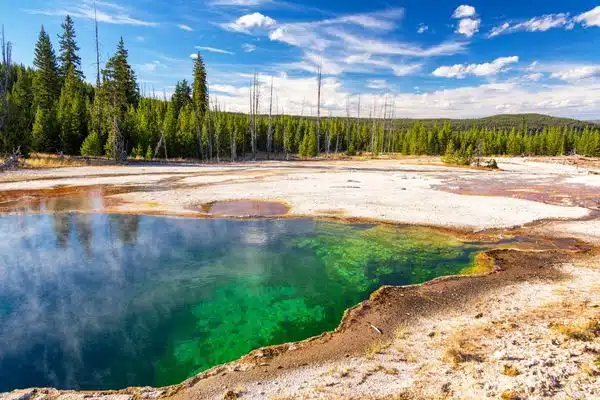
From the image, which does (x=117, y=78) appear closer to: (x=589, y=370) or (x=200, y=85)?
(x=200, y=85)

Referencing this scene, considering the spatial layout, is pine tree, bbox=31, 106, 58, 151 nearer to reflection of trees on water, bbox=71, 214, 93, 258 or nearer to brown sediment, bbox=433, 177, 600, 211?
reflection of trees on water, bbox=71, 214, 93, 258

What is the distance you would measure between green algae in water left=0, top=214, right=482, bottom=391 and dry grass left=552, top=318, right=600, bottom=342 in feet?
15.0

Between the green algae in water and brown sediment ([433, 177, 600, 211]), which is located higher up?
brown sediment ([433, 177, 600, 211])

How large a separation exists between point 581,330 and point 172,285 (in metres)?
10.6

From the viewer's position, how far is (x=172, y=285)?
11.8 meters

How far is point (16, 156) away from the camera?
33.8 m

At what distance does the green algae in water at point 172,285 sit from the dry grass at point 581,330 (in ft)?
15.0

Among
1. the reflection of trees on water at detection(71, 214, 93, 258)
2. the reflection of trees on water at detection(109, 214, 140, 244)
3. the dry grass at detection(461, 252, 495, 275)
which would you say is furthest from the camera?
the reflection of trees on water at detection(109, 214, 140, 244)

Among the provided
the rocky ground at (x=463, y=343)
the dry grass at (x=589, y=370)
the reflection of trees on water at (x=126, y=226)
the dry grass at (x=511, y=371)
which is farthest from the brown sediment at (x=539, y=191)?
the reflection of trees on water at (x=126, y=226)

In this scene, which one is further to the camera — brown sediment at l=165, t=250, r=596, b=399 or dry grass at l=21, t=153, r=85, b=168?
dry grass at l=21, t=153, r=85, b=168

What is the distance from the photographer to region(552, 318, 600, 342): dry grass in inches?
309

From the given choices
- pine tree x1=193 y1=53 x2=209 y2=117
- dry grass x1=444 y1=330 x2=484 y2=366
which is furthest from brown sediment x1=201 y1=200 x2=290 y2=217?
pine tree x1=193 y1=53 x2=209 y2=117

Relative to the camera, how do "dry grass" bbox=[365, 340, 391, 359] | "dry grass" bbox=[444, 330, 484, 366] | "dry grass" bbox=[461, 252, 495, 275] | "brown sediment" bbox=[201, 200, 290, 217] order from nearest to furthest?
"dry grass" bbox=[444, 330, 484, 366] → "dry grass" bbox=[365, 340, 391, 359] → "dry grass" bbox=[461, 252, 495, 275] → "brown sediment" bbox=[201, 200, 290, 217]

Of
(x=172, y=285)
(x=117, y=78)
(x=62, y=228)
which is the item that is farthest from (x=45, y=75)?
(x=172, y=285)
